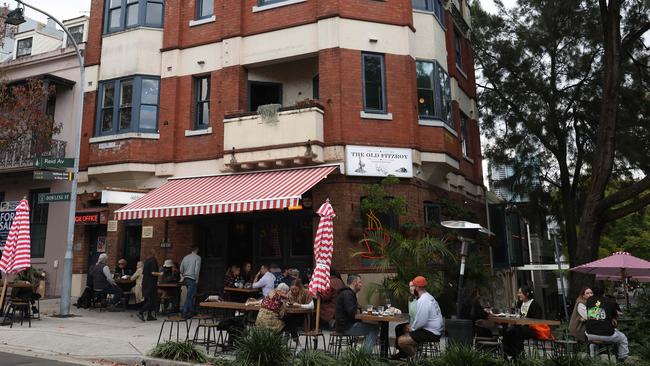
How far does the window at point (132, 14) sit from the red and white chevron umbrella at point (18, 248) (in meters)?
7.78

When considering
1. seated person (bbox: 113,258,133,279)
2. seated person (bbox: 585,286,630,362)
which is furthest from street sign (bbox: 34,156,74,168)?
seated person (bbox: 585,286,630,362)

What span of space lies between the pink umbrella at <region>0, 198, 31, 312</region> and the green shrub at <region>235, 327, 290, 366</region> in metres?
8.31

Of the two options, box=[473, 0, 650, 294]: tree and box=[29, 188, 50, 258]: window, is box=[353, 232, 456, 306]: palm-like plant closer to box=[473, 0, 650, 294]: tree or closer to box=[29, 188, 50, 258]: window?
box=[473, 0, 650, 294]: tree

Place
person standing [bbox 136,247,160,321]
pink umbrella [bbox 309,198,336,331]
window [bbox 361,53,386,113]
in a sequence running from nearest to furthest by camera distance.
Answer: pink umbrella [bbox 309,198,336,331] < person standing [bbox 136,247,160,321] < window [bbox 361,53,386,113]

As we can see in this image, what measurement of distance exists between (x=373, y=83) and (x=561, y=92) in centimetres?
1012

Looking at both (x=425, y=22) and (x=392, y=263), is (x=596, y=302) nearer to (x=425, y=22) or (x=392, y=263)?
(x=392, y=263)

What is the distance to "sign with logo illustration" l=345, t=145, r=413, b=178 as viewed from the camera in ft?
48.8

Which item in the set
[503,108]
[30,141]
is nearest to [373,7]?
[503,108]

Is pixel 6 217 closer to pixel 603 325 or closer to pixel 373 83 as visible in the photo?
pixel 373 83

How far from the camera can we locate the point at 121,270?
16781 millimetres

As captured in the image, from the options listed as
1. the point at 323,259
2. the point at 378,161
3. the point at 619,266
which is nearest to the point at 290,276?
the point at 323,259

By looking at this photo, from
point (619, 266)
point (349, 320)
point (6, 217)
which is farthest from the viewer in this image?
point (6, 217)

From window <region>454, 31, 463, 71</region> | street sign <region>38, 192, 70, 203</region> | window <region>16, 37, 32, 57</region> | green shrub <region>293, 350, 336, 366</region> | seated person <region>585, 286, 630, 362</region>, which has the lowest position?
green shrub <region>293, 350, 336, 366</region>

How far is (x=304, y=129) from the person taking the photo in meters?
14.8
